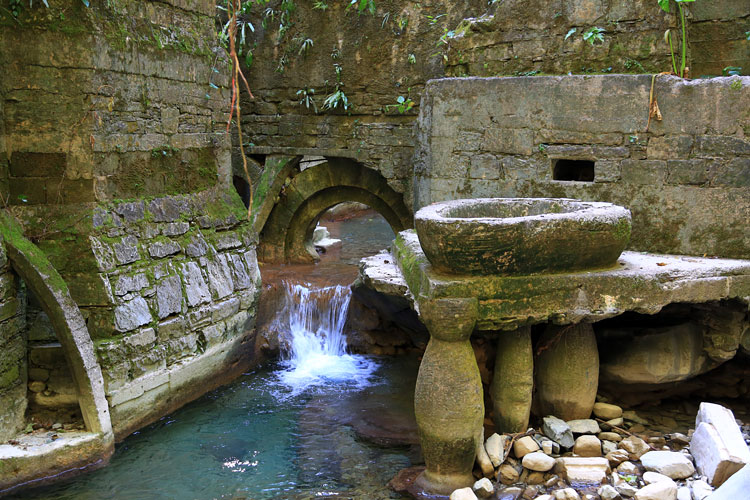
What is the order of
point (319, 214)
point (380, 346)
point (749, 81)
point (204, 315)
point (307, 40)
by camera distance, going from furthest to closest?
point (319, 214) → point (307, 40) → point (380, 346) → point (204, 315) → point (749, 81)

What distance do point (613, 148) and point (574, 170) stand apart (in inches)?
21.9

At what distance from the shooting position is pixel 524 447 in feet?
14.6

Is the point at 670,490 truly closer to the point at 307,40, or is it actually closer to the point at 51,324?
the point at 51,324

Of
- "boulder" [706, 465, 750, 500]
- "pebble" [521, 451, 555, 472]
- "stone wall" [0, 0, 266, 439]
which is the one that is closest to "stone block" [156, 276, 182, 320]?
"stone wall" [0, 0, 266, 439]

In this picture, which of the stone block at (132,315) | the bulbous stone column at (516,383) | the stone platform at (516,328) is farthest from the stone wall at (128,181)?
the bulbous stone column at (516,383)

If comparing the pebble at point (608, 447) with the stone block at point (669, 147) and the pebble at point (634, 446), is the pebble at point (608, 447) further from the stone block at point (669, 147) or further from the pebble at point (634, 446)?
the stone block at point (669, 147)

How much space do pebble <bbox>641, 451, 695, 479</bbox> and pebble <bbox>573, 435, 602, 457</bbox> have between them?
281mm

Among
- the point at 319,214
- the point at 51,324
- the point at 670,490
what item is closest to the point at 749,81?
the point at 670,490

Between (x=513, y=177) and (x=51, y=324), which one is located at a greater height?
(x=513, y=177)

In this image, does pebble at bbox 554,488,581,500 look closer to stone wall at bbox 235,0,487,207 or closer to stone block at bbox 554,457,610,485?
stone block at bbox 554,457,610,485

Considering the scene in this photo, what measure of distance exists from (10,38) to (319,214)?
5.31 m

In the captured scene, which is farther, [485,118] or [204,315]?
[204,315]

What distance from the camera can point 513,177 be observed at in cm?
580

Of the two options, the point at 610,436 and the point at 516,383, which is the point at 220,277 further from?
the point at 610,436
